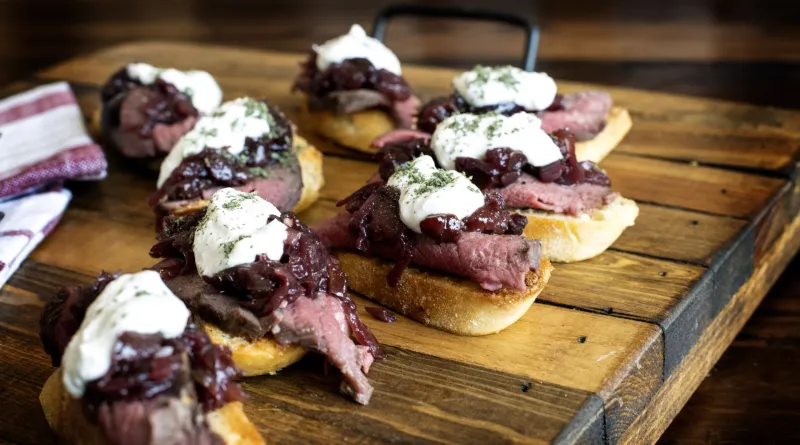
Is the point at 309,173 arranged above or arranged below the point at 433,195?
below

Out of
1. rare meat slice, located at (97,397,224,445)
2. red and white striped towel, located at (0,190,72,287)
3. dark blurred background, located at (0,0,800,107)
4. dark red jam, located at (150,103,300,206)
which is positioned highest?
rare meat slice, located at (97,397,224,445)

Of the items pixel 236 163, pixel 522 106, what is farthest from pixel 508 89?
pixel 236 163

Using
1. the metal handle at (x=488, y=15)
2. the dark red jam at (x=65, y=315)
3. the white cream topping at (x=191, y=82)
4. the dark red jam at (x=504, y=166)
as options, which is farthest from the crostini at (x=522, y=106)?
the dark red jam at (x=65, y=315)

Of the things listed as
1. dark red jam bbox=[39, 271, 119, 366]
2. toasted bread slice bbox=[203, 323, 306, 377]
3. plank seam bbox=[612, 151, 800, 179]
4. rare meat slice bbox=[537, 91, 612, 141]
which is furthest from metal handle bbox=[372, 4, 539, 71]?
dark red jam bbox=[39, 271, 119, 366]

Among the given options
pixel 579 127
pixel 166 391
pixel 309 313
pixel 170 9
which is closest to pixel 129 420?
pixel 166 391

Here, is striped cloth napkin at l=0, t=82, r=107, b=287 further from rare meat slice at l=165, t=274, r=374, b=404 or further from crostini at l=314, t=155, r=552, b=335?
crostini at l=314, t=155, r=552, b=335

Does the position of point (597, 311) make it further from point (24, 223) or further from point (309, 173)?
point (24, 223)
